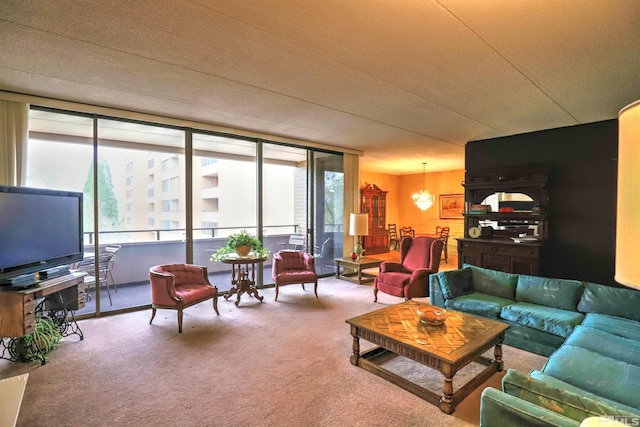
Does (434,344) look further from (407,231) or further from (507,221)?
(407,231)

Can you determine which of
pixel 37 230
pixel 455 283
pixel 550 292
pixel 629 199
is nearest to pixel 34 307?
pixel 37 230

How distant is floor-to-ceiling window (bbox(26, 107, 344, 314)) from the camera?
13.5 feet

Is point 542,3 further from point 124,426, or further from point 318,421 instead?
point 124,426

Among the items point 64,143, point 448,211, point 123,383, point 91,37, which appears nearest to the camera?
point 91,37

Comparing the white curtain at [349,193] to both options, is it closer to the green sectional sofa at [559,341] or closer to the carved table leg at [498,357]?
the green sectional sofa at [559,341]

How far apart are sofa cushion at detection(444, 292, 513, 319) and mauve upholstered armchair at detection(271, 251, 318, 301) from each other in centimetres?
210

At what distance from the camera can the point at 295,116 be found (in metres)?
4.36

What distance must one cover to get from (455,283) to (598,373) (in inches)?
72.8

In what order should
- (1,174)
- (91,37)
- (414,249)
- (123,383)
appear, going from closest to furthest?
1. (91,37)
2. (123,383)
3. (1,174)
4. (414,249)

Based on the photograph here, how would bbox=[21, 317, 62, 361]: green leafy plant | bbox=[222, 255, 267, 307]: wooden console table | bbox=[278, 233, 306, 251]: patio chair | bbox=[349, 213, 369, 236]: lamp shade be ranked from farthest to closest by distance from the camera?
bbox=[278, 233, 306, 251]: patio chair, bbox=[349, 213, 369, 236]: lamp shade, bbox=[222, 255, 267, 307]: wooden console table, bbox=[21, 317, 62, 361]: green leafy plant

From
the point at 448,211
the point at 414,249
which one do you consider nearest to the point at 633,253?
the point at 414,249

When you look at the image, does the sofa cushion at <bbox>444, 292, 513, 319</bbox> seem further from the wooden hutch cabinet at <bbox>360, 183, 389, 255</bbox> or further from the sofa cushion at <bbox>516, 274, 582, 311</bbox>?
the wooden hutch cabinet at <bbox>360, 183, 389, 255</bbox>

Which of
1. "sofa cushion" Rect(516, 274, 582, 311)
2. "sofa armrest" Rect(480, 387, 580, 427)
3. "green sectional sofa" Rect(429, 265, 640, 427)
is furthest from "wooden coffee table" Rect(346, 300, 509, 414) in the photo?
"sofa cushion" Rect(516, 274, 582, 311)

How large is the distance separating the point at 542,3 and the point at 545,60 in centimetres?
93
